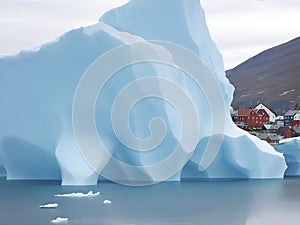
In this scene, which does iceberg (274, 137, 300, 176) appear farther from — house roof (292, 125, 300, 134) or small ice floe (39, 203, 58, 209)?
house roof (292, 125, 300, 134)

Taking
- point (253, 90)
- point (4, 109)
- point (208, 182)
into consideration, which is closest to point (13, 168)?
point (4, 109)

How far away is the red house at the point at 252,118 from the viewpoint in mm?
22264

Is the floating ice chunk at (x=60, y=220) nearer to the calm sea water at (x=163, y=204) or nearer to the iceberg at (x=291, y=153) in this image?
the calm sea water at (x=163, y=204)

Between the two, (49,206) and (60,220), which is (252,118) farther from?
(60,220)

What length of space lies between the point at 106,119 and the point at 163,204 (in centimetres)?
219

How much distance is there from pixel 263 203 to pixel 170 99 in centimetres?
250

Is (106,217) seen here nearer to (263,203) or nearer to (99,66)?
(263,203)

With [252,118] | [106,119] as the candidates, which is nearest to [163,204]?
[106,119]

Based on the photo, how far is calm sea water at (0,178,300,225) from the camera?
663 centimetres

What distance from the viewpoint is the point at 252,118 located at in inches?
884

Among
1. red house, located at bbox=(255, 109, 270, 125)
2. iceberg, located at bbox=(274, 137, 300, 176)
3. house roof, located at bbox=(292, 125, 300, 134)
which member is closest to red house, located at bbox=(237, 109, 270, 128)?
red house, located at bbox=(255, 109, 270, 125)

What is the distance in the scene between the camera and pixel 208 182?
395 inches

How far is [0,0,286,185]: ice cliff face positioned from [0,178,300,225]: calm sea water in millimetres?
371

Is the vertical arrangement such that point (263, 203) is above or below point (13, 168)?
below
